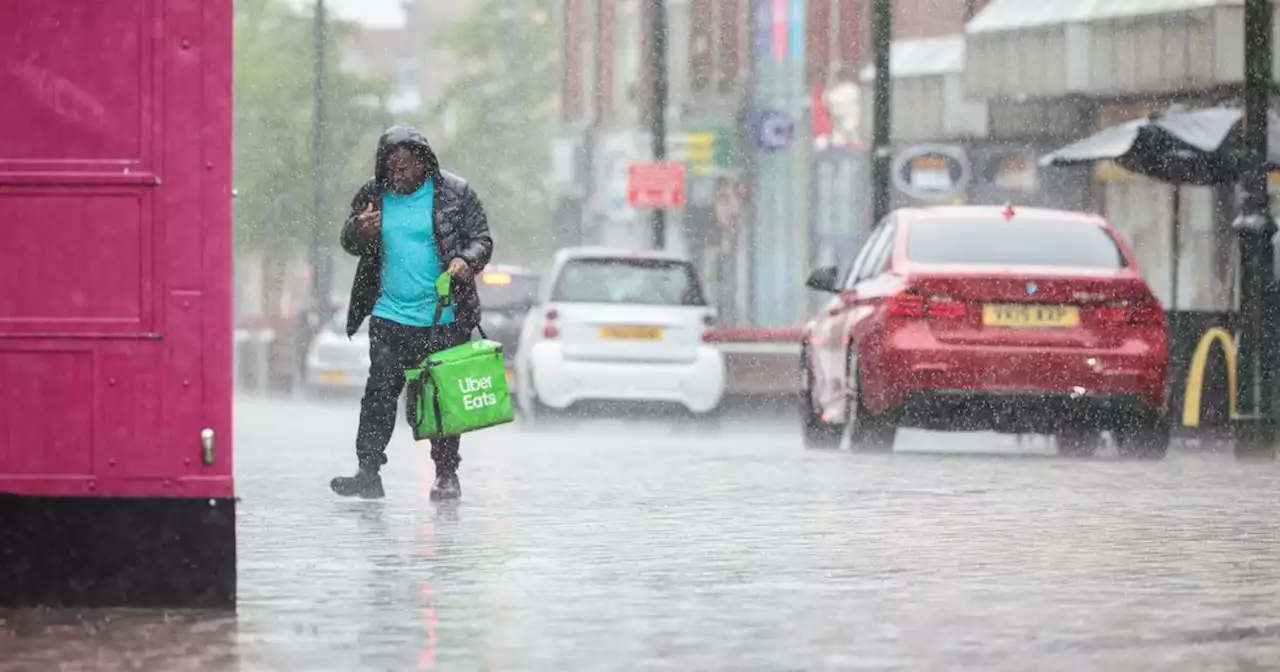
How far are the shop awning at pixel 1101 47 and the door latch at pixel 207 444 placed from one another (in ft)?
87.5

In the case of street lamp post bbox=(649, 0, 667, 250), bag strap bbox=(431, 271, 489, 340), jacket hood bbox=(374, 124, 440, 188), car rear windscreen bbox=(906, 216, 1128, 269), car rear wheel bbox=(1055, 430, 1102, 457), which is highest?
street lamp post bbox=(649, 0, 667, 250)

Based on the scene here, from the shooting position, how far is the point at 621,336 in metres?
26.5

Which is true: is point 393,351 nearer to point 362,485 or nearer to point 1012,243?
point 362,485

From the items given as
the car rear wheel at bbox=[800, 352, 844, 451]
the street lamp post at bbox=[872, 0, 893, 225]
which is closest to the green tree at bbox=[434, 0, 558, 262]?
the street lamp post at bbox=[872, 0, 893, 225]

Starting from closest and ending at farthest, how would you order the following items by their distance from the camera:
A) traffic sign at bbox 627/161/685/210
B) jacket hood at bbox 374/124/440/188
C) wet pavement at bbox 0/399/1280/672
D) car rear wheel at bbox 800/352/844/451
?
wet pavement at bbox 0/399/1280/672 < jacket hood at bbox 374/124/440/188 < car rear wheel at bbox 800/352/844/451 < traffic sign at bbox 627/161/685/210

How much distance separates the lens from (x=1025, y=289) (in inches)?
784

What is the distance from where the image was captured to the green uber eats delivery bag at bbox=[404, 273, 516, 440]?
46.6 ft

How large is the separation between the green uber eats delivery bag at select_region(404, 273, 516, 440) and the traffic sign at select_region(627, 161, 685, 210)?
22627 mm

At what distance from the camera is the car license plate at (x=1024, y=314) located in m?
19.9

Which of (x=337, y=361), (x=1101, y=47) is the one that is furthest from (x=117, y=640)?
(x=337, y=361)

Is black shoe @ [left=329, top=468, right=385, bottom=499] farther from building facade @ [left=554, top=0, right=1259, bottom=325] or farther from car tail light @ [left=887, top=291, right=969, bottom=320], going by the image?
building facade @ [left=554, top=0, right=1259, bottom=325]

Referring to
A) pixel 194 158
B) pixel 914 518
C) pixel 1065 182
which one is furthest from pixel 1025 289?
pixel 1065 182

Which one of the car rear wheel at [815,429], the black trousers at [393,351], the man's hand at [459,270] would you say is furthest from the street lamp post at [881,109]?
the man's hand at [459,270]

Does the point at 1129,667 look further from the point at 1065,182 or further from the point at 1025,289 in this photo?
the point at 1065,182
